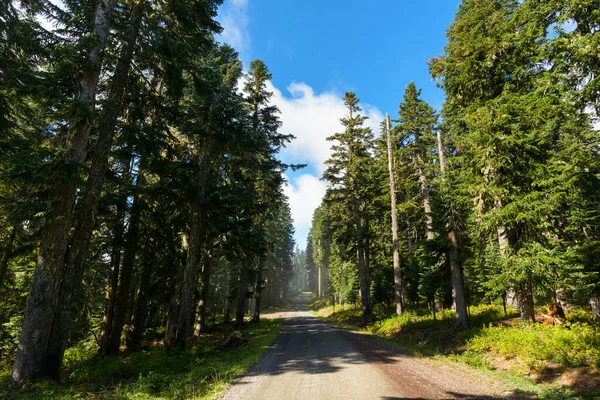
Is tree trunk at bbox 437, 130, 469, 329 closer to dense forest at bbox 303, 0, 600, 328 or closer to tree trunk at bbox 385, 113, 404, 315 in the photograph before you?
dense forest at bbox 303, 0, 600, 328

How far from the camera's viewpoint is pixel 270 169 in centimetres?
2333

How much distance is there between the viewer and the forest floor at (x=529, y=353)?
295 inches

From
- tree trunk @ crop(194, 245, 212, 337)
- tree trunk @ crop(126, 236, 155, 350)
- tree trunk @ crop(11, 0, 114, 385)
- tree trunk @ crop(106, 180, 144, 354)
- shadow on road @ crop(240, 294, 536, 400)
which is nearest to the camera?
shadow on road @ crop(240, 294, 536, 400)

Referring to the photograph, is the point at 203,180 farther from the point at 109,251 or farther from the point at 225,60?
the point at 225,60

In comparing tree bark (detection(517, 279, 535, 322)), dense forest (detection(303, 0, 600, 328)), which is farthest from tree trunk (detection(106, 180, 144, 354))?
tree bark (detection(517, 279, 535, 322))

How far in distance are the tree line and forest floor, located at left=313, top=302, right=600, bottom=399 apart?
38.7 feet

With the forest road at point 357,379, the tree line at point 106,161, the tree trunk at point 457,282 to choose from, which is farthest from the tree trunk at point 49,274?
the tree trunk at point 457,282

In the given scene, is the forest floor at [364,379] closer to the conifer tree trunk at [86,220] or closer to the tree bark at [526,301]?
the tree bark at [526,301]

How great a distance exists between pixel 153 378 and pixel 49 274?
4.45 m

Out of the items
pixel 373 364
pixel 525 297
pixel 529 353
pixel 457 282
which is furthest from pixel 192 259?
pixel 525 297

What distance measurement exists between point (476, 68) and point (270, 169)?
605 inches

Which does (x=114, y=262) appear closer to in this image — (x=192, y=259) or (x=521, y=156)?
(x=192, y=259)

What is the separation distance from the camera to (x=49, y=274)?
328 inches

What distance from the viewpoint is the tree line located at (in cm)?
826
